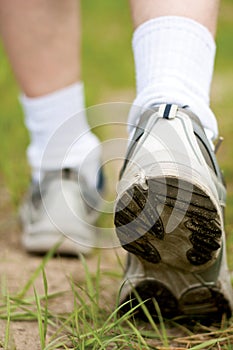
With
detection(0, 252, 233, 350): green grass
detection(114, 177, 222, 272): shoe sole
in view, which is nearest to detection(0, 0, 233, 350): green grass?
detection(0, 252, 233, 350): green grass

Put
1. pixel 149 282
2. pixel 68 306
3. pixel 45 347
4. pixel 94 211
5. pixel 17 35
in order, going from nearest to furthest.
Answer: pixel 45 347
pixel 149 282
pixel 68 306
pixel 17 35
pixel 94 211

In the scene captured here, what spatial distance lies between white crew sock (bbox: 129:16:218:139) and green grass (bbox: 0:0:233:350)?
12.0 inches

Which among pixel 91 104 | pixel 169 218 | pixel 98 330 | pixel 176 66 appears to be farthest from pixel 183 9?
pixel 91 104

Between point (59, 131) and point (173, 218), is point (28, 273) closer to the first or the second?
point (59, 131)

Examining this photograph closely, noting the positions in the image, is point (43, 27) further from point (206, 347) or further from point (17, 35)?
point (206, 347)

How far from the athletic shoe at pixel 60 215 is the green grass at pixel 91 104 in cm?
21

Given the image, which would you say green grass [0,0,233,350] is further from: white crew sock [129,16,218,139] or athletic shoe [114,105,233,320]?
white crew sock [129,16,218,139]

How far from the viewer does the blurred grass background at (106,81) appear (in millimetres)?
2172

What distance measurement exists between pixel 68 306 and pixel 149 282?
0.21m

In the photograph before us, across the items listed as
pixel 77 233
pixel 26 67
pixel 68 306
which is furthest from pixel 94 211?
pixel 68 306

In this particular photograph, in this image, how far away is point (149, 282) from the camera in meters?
1.04

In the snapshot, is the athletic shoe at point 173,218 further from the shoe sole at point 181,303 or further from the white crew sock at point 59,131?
the white crew sock at point 59,131

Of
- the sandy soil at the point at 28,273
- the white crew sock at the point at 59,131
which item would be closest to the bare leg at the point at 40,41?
the white crew sock at the point at 59,131

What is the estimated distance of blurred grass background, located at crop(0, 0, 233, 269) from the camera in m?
2.17
